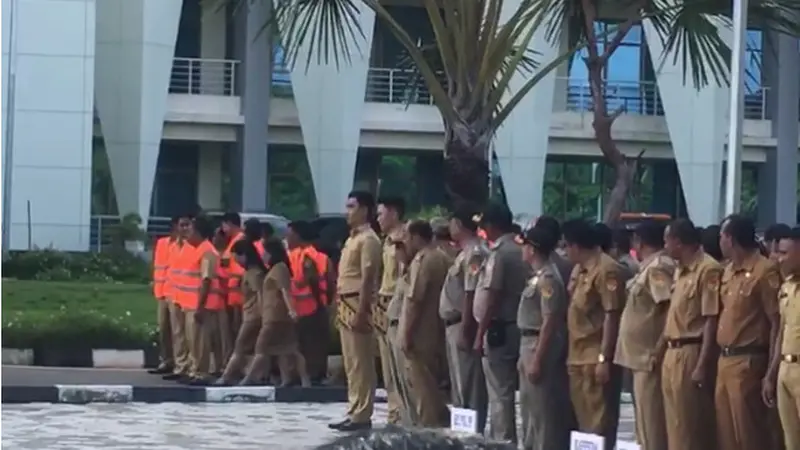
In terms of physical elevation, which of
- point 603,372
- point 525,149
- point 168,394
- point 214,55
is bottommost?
point 168,394

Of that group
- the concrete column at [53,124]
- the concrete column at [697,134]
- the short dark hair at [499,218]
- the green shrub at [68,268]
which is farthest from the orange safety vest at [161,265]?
the concrete column at [697,134]

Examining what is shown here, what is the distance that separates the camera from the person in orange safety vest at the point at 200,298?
1658cm

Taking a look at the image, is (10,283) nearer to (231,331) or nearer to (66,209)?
(66,209)

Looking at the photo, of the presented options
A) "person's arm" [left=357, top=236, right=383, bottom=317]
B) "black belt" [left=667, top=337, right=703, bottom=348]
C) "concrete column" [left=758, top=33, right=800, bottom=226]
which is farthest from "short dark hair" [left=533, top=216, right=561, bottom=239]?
"concrete column" [left=758, top=33, right=800, bottom=226]

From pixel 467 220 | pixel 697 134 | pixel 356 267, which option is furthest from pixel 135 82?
pixel 467 220

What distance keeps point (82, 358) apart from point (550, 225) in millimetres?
8825

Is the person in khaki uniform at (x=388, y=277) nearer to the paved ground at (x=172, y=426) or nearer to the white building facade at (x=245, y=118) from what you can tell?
the paved ground at (x=172, y=426)

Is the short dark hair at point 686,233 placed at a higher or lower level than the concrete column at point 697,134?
lower

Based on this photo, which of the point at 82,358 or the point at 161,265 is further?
the point at 82,358

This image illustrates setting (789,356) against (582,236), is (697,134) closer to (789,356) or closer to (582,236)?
(582,236)

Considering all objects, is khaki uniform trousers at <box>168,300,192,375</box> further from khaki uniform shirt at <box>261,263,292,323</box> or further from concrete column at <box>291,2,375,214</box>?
concrete column at <box>291,2,375,214</box>

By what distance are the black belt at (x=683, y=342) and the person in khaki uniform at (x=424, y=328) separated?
8.72 ft

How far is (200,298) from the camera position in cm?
1661

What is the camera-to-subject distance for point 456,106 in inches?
631
